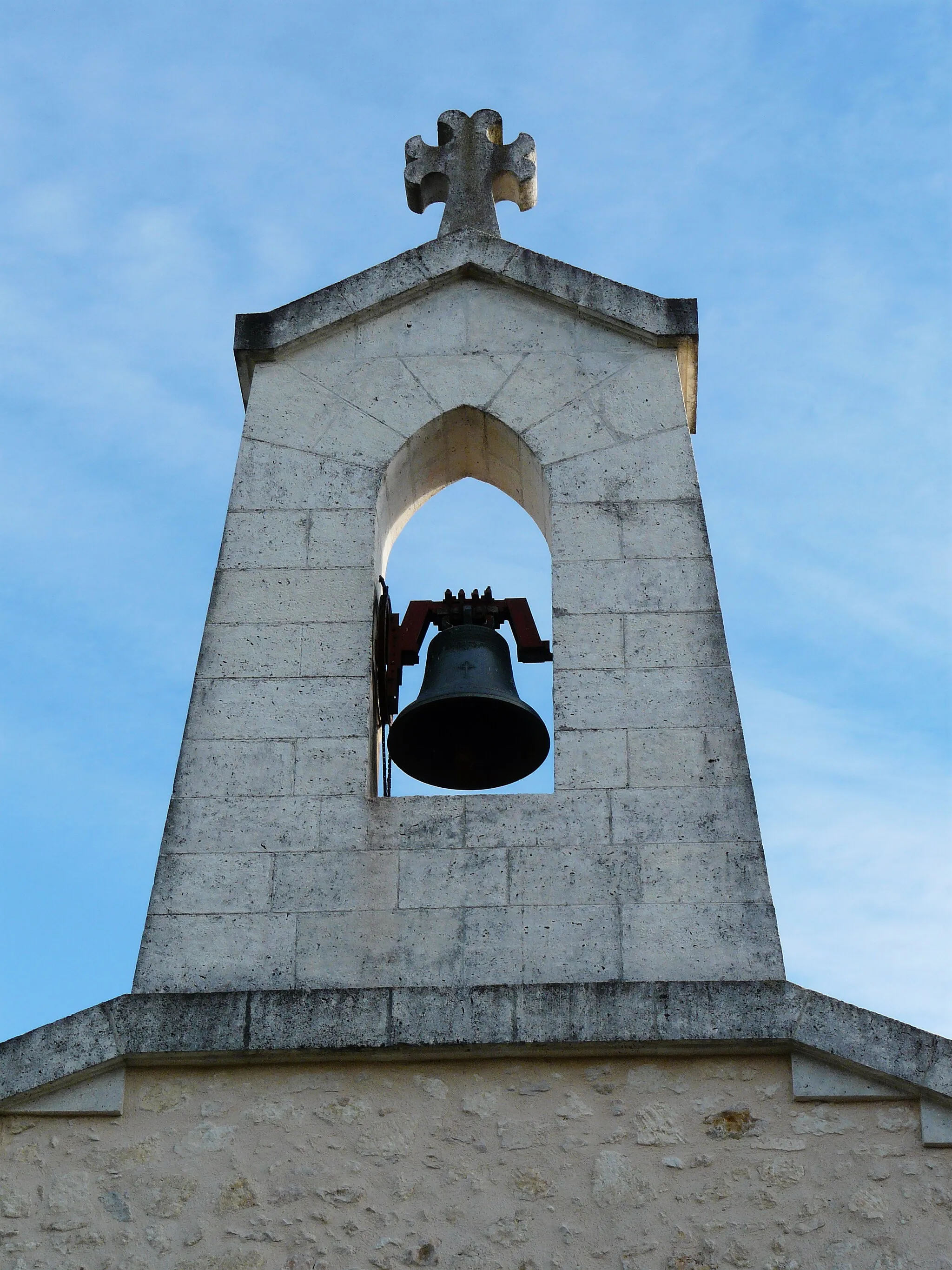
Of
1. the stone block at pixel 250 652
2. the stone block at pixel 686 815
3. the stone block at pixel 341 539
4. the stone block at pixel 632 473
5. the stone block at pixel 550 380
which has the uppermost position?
the stone block at pixel 550 380

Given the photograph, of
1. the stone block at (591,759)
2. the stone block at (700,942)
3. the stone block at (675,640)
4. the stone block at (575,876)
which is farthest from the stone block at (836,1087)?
the stone block at (675,640)

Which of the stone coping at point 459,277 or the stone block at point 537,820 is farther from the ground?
the stone coping at point 459,277

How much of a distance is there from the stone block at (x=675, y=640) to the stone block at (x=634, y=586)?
0.04 metres

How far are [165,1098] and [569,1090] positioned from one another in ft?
4.05

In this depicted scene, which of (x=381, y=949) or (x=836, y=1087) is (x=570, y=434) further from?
(x=836, y=1087)

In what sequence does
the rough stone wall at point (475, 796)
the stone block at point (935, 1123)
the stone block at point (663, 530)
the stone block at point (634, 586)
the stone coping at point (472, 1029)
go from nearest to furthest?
the stone block at point (935, 1123) < the stone coping at point (472, 1029) < the rough stone wall at point (475, 796) < the stone block at point (634, 586) < the stone block at point (663, 530)

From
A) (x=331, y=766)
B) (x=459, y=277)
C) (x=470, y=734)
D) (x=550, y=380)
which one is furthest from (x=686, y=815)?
(x=459, y=277)

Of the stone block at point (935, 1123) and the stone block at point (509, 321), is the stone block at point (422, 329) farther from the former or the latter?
the stone block at point (935, 1123)

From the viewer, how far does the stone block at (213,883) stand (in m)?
6.21

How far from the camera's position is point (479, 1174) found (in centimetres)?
565

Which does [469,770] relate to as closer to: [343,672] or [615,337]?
[343,672]

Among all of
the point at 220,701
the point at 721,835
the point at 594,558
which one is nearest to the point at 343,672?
the point at 220,701

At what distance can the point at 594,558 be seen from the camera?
6996mm

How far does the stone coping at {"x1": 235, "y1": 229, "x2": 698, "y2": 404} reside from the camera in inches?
301
